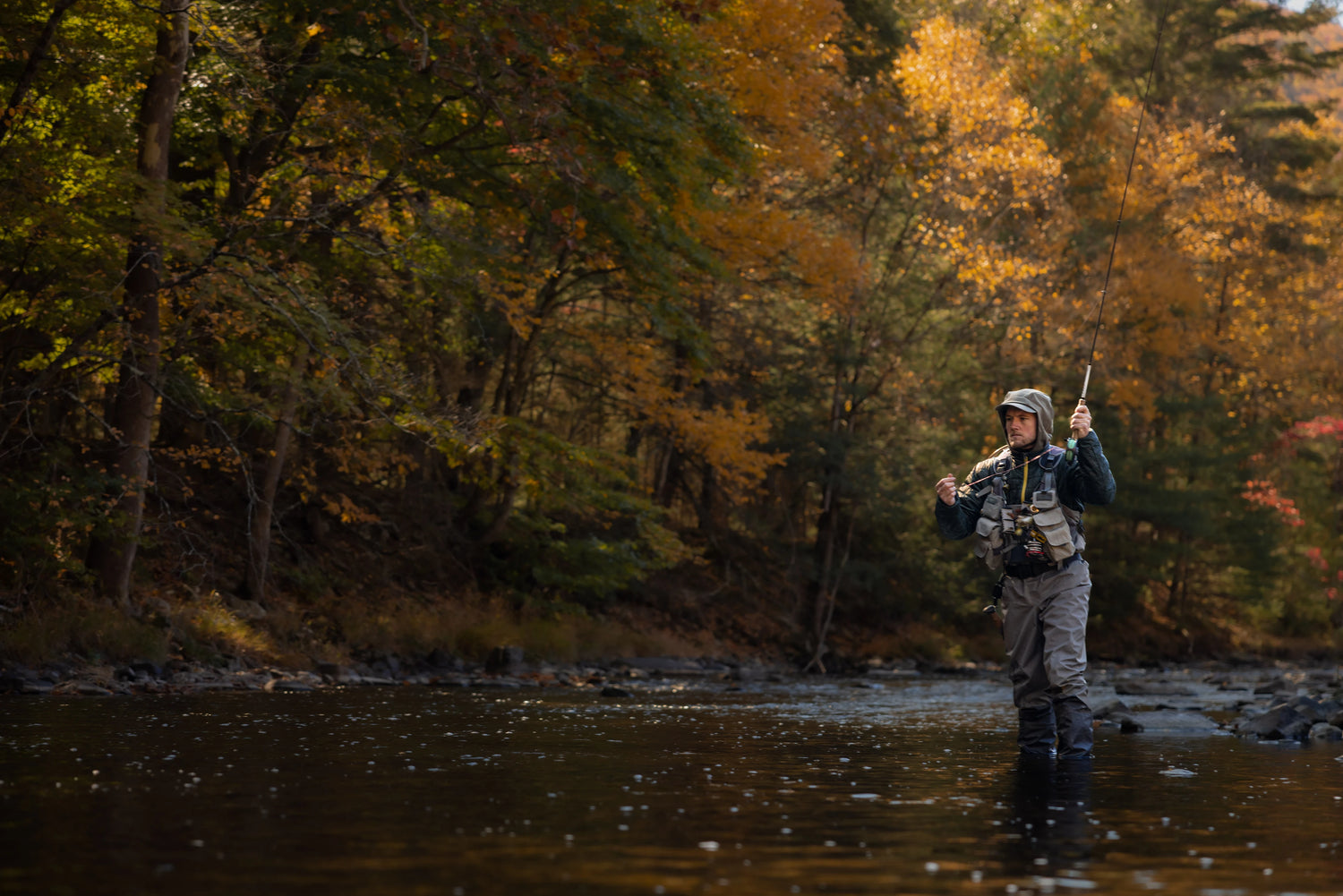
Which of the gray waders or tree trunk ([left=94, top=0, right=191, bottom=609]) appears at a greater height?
tree trunk ([left=94, top=0, right=191, bottom=609])

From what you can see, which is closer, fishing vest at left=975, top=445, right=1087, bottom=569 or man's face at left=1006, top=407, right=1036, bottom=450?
fishing vest at left=975, top=445, right=1087, bottom=569

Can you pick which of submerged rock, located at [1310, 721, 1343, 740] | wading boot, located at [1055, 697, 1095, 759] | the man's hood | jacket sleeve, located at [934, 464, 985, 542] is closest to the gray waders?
wading boot, located at [1055, 697, 1095, 759]

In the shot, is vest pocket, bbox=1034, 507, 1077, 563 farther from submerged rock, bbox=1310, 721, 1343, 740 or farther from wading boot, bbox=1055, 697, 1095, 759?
submerged rock, bbox=1310, 721, 1343, 740

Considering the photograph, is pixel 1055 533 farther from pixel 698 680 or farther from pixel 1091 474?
pixel 698 680

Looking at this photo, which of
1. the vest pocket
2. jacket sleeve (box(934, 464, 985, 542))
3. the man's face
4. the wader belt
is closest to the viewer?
the vest pocket

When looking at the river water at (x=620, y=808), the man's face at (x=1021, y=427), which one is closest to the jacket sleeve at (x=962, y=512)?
the man's face at (x=1021, y=427)

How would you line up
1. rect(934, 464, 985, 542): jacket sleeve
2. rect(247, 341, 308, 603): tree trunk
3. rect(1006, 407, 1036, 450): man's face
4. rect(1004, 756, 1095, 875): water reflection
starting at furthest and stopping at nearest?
1. rect(247, 341, 308, 603): tree trunk
2. rect(934, 464, 985, 542): jacket sleeve
3. rect(1006, 407, 1036, 450): man's face
4. rect(1004, 756, 1095, 875): water reflection

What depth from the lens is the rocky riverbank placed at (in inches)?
396

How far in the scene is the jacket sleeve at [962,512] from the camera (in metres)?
7.58

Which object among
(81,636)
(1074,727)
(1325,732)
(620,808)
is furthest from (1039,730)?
(81,636)

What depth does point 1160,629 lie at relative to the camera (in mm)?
29688

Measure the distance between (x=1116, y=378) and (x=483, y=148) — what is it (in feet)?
56.8

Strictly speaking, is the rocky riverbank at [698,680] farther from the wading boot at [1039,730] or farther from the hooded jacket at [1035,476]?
the hooded jacket at [1035,476]

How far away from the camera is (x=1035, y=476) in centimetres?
741
